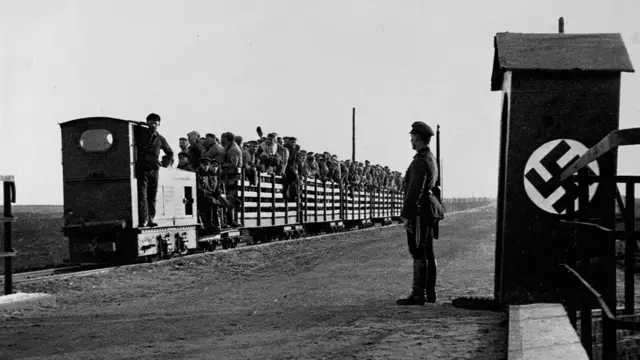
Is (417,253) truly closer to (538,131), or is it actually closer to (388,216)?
(538,131)

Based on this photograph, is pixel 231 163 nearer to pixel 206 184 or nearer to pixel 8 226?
pixel 206 184

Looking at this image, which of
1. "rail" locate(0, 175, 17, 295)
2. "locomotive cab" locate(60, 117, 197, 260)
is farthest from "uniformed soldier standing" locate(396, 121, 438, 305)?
"locomotive cab" locate(60, 117, 197, 260)

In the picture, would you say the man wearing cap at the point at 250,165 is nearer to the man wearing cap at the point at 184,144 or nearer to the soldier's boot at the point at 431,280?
the man wearing cap at the point at 184,144

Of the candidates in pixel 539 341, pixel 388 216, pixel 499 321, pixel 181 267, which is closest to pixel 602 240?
pixel 539 341

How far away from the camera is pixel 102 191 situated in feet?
44.5

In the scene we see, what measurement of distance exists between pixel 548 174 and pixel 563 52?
3.43 feet

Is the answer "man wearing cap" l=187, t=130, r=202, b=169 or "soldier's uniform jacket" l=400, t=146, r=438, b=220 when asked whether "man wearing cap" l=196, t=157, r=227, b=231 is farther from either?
"soldier's uniform jacket" l=400, t=146, r=438, b=220

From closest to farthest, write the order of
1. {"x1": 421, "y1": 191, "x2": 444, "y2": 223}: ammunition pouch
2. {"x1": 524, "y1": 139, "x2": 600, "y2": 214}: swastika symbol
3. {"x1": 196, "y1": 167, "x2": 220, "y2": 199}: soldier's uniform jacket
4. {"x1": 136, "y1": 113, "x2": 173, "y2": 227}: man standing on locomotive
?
1. {"x1": 524, "y1": 139, "x2": 600, "y2": 214}: swastika symbol
2. {"x1": 421, "y1": 191, "x2": 444, "y2": 223}: ammunition pouch
3. {"x1": 136, "y1": 113, "x2": 173, "y2": 227}: man standing on locomotive
4. {"x1": 196, "y1": 167, "x2": 220, "y2": 199}: soldier's uniform jacket

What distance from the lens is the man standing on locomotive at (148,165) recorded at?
44.4ft

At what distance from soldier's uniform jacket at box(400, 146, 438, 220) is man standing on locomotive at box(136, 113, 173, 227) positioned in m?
7.10

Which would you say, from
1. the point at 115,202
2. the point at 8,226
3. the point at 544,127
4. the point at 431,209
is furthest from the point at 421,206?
the point at 115,202

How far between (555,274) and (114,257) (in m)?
9.33

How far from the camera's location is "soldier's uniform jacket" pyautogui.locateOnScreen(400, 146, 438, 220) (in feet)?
24.5

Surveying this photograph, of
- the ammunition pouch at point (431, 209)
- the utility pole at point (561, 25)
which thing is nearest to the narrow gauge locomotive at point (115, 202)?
the ammunition pouch at point (431, 209)
